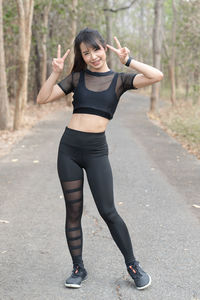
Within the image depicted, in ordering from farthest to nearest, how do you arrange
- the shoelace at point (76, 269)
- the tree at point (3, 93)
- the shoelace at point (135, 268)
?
the tree at point (3, 93), the shoelace at point (76, 269), the shoelace at point (135, 268)

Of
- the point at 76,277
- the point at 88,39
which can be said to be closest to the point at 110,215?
the point at 76,277

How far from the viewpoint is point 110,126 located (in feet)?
48.8

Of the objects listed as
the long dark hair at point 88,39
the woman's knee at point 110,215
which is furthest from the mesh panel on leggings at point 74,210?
the long dark hair at point 88,39

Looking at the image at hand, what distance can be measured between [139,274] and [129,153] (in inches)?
252

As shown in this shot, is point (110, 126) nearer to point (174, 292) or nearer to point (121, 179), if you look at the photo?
point (121, 179)

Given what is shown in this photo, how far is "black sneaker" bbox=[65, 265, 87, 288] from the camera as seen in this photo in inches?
136

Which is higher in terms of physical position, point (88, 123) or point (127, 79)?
point (127, 79)

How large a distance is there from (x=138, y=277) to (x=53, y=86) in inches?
68.3

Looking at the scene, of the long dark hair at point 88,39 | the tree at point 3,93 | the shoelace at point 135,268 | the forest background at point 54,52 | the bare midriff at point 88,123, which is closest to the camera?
the long dark hair at point 88,39

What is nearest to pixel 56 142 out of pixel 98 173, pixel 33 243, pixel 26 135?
pixel 26 135

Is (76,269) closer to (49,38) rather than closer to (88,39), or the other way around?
(88,39)

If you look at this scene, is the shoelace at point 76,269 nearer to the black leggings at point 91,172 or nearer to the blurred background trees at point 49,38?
the black leggings at point 91,172

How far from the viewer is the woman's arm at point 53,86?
10.9 feet

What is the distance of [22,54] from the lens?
13047mm
